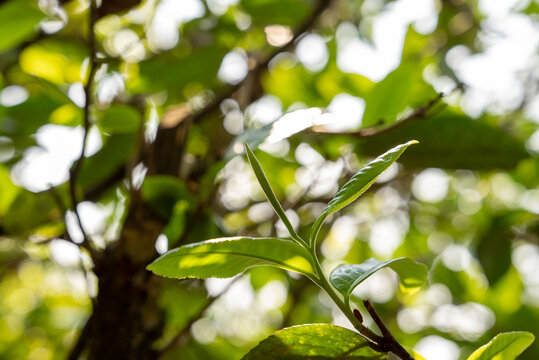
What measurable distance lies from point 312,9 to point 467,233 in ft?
2.51

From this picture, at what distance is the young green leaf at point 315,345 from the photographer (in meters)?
0.35

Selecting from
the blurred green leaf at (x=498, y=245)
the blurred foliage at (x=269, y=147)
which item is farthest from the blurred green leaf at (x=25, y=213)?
the blurred green leaf at (x=498, y=245)

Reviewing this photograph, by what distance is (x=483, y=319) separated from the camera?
111cm

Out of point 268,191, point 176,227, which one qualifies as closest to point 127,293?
point 176,227

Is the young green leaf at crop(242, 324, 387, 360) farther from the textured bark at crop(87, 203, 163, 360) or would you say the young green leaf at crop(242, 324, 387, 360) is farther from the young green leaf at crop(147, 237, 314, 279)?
the textured bark at crop(87, 203, 163, 360)

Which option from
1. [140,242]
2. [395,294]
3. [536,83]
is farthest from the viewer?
[536,83]

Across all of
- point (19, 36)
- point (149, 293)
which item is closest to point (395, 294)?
point (149, 293)

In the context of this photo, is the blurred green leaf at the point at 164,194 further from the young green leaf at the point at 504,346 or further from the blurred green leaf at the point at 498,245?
the blurred green leaf at the point at 498,245

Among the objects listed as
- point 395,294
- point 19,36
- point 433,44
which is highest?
point 19,36

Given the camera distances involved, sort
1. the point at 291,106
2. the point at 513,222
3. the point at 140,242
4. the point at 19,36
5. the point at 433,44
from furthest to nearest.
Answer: the point at 433,44
the point at 291,106
the point at 513,222
the point at 19,36
the point at 140,242

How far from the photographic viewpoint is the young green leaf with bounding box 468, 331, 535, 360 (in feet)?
1.16

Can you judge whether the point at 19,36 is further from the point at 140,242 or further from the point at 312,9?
the point at 312,9

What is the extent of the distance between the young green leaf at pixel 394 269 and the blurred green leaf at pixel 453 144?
267 millimetres

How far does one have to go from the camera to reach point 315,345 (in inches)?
14.1
